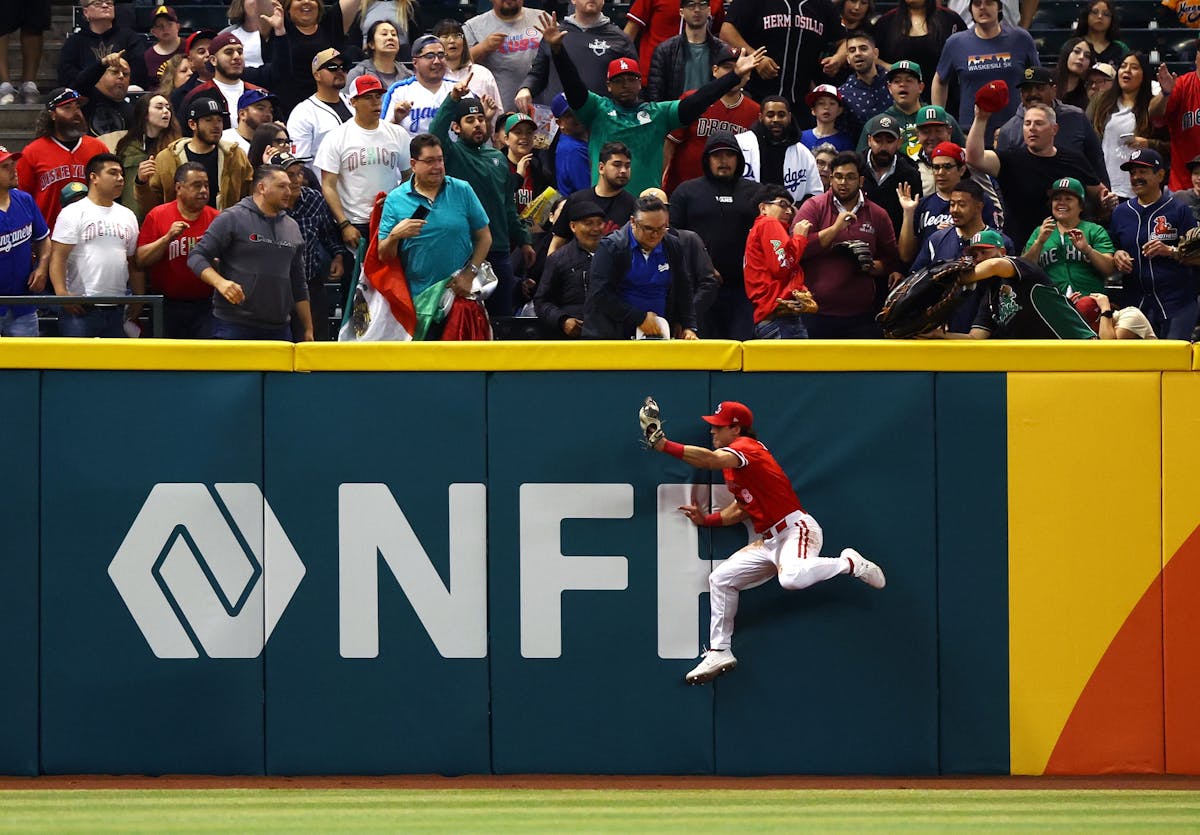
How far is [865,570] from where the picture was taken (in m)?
8.09

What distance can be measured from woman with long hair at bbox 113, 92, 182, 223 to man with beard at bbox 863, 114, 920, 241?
5.09m

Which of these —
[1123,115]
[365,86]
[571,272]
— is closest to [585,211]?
[571,272]

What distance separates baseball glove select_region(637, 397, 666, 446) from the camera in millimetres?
8023

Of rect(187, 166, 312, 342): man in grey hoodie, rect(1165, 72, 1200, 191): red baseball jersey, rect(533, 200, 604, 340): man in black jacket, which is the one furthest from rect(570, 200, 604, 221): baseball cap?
rect(1165, 72, 1200, 191): red baseball jersey

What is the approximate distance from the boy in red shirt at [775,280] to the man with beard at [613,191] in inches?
38.3

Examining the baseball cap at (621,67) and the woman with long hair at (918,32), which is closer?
the baseball cap at (621,67)

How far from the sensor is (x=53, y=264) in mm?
10859

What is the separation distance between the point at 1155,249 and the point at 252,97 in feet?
21.8

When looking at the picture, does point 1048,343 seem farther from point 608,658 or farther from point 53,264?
point 53,264

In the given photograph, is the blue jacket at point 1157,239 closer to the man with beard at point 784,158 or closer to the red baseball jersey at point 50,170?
the man with beard at point 784,158

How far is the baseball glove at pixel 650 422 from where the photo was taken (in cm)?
802

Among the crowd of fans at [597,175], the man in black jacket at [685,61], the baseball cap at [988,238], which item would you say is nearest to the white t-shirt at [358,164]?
the crowd of fans at [597,175]

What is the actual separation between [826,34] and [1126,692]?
310 inches

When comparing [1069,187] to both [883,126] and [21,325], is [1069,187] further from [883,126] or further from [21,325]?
[21,325]
